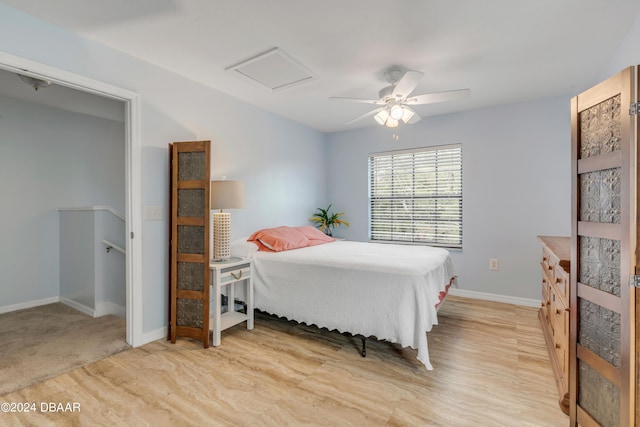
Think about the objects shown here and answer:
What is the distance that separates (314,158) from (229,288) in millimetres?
2538

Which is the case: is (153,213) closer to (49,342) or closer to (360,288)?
(49,342)

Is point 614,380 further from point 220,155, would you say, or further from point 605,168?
point 220,155

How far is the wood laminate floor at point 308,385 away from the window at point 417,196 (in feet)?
5.69

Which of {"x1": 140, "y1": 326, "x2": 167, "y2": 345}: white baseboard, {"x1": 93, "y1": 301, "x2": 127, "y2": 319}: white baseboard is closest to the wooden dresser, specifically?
{"x1": 140, "y1": 326, "x2": 167, "y2": 345}: white baseboard

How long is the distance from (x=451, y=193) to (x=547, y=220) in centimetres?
111

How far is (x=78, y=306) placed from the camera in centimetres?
346

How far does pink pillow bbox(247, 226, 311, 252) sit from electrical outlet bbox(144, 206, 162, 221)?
3.06 ft

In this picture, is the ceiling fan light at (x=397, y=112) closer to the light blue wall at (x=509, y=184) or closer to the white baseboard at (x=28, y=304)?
the light blue wall at (x=509, y=184)

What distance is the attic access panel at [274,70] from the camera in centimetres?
246

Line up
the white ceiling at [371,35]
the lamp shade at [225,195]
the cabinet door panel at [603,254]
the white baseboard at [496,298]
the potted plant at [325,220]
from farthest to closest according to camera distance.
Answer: the potted plant at [325,220], the white baseboard at [496,298], the lamp shade at [225,195], the white ceiling at [371,35], the cabinet door panel at [603,254]

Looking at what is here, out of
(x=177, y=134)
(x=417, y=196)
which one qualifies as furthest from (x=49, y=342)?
(x=417, y=196)

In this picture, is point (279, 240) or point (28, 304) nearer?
point (279, 240)

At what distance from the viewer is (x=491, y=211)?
3.79m

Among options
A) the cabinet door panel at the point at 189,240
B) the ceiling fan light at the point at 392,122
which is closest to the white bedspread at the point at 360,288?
the cabinet door panel at the point at 189,240
